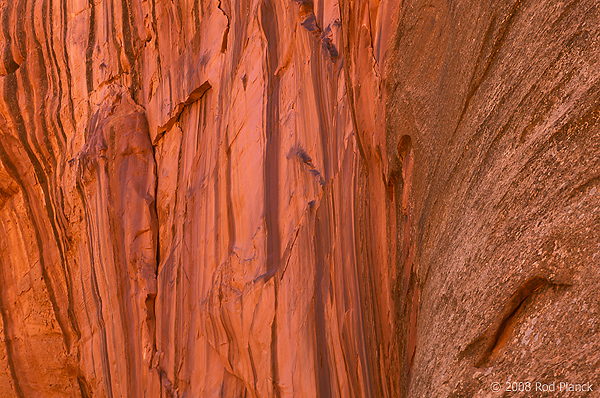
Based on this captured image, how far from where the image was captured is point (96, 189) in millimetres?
7145

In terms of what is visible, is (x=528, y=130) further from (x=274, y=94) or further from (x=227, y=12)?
(x=227, y=12)

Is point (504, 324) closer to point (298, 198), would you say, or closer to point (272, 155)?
point (298, 198)

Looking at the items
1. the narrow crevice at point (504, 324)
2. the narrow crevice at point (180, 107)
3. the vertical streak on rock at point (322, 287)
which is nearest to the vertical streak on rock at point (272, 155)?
the vertical streak on rock at point (322, 287)

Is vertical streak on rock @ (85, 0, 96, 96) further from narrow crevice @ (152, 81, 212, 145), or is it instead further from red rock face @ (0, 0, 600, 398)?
narrow crevice @ (152, 81, 212, 145)

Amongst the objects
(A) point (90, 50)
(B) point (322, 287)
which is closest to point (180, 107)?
(A) point (90, 50)

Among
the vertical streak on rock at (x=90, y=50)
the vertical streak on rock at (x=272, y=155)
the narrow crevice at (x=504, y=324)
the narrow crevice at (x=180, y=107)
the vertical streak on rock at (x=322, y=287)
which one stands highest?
the vertical streak on rock at (x=90, y=50)

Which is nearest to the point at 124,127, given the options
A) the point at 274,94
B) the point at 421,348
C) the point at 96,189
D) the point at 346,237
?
the point at 96,189

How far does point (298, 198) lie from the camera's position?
5.08 metres

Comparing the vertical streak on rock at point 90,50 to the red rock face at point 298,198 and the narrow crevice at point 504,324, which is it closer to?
the red rock face at point 298,198

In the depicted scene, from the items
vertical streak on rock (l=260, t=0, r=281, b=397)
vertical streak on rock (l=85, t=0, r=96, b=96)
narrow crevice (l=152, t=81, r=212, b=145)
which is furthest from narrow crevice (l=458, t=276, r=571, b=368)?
vertical streak on rock (l=85, t=0, r=96, b=96)

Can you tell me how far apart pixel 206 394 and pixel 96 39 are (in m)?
5.30

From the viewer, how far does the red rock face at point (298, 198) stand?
223 cm

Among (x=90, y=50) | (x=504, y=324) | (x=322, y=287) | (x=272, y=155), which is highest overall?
(x=90, y=50)

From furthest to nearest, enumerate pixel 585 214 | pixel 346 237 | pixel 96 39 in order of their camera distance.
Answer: pixel 96 39, pixel 346 237, pixel 585 214
